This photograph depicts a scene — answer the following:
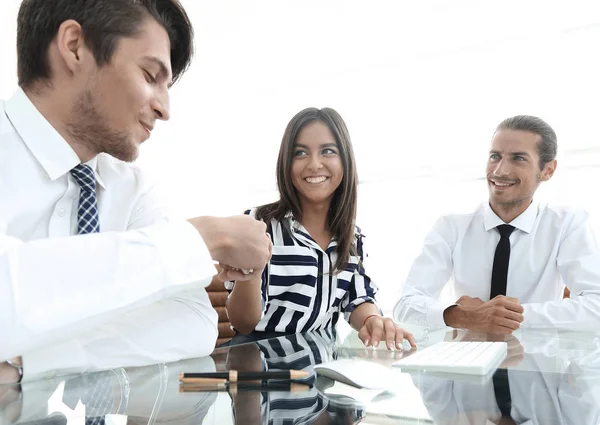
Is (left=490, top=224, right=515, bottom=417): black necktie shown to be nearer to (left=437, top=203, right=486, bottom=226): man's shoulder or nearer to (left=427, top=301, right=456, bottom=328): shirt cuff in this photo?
(left=437, top=203, right=486, bottom=226): man's shoulder

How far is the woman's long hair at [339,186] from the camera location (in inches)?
80.4

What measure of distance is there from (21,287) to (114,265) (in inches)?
4.9

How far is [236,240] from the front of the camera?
103 centimetres

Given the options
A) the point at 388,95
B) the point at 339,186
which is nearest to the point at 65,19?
the point at 339,186

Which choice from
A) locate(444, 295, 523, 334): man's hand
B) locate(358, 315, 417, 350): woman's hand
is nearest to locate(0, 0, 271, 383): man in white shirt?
locate(358, 315, 417, 350): woman's hand

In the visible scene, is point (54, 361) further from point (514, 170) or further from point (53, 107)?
point (514, 170)

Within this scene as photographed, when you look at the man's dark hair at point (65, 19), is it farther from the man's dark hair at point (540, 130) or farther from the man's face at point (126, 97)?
the man's dark hair at point (540, 130)

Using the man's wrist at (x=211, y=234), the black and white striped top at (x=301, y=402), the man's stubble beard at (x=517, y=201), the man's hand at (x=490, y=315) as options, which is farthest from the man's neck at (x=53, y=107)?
the man's stubble beard at (x=517, y=201)

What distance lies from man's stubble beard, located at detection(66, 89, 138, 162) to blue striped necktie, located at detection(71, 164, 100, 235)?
55 mm

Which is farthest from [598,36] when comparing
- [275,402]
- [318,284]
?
[275,402]

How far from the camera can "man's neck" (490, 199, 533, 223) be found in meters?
2.41

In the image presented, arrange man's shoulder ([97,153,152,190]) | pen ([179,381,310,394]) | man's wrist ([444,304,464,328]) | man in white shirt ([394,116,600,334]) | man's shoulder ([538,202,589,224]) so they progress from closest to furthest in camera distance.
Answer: pen ([179,381,310,394]) < man's shoulder ([97,153,152,190]) < man's wrist ([444,304,464,328]) < man in white shirt ([394,116,600,334]) < man's shoulder ([538,202,589,224])

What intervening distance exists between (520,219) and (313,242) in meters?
0.99

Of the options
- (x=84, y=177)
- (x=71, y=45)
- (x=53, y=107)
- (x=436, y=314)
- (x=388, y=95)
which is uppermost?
(x=388, y=95)
